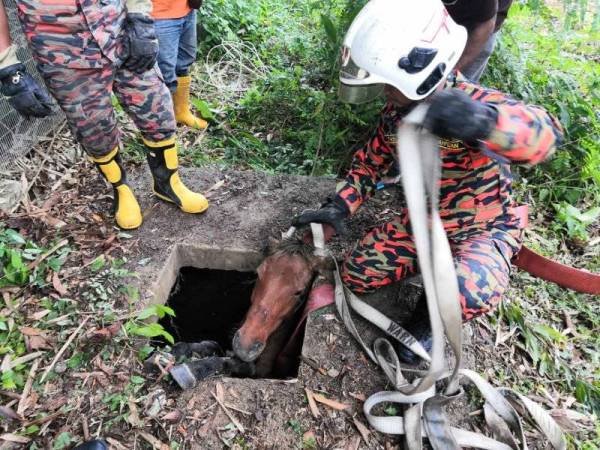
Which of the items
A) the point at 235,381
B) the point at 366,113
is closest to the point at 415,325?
the point at 235,381

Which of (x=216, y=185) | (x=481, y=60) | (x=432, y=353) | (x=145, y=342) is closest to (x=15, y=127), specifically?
(x=216, y=185)

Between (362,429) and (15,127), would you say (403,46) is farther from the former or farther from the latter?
(15,127)

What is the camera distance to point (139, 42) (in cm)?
272

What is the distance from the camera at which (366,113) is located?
424 centimetres

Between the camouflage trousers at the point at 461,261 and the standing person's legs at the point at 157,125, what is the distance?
1299mm

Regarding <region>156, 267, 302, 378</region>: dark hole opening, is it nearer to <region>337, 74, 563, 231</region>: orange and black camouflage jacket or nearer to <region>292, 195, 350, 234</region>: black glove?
<region>292, 195, 350, 234</region>: black glove

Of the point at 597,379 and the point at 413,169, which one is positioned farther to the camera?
the point at 597,379

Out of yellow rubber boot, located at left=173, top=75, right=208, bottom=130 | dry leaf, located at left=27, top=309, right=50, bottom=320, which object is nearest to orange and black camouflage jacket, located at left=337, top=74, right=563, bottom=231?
dry leaf, located at left=27, top=309, right=50, bottom=320

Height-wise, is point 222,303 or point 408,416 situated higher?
point 408,416

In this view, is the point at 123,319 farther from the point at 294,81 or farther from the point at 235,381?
the point at 294,81

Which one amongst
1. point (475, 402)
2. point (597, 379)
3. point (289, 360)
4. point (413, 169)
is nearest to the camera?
point (413, 169)

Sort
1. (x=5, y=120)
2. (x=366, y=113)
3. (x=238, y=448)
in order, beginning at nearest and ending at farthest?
(x=238, y=448), (x=5, y=120), (x=366, y=113)

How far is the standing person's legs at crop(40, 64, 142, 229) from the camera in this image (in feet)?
8.68

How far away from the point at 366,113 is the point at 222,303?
215 centimetres
